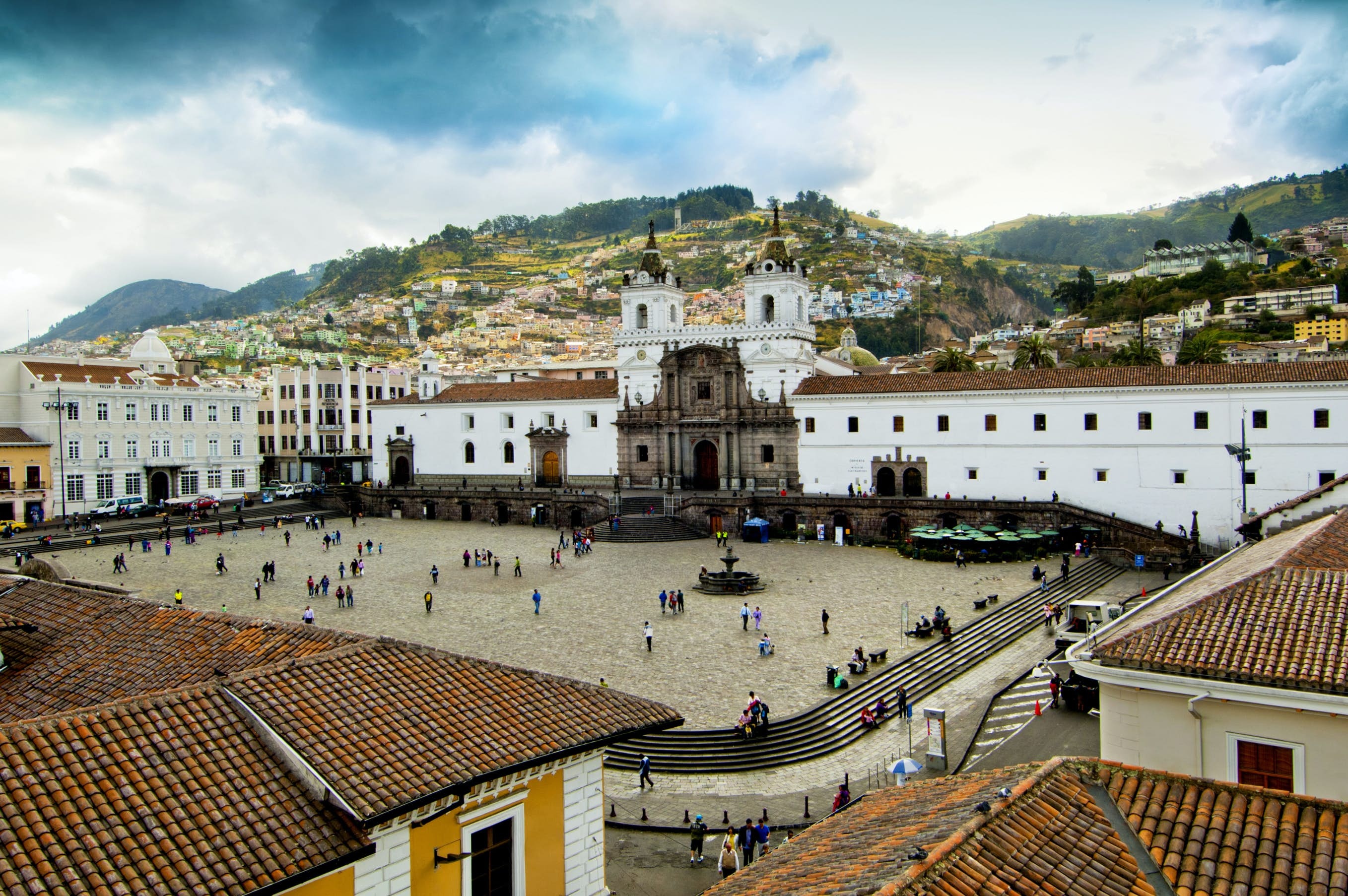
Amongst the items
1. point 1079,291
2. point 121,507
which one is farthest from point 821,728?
point 1079,291

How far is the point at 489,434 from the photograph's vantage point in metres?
57.8

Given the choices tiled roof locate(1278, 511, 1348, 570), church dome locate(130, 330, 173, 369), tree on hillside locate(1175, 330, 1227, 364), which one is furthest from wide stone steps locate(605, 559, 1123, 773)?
church dome locate(130, 330, 173, 369)

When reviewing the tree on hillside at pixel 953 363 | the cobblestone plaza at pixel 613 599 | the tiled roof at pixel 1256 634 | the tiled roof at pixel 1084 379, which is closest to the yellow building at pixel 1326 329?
the tree on hillside at pixel 953 363

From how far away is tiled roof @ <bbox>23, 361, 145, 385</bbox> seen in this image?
170 feet

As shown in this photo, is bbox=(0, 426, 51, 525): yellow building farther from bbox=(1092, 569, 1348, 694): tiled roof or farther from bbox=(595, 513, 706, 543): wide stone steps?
bbox=(1092, 569, 1348, 694): tiled roof

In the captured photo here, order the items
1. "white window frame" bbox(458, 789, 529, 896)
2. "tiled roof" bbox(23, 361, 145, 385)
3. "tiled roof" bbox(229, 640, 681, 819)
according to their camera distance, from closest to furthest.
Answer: "tiled roof" bbox(229, 640, 681, 819)
"white window frame" bbox(458, 789, 529, 896)
"tiled roof" bbox(23, 361, 145, 385)

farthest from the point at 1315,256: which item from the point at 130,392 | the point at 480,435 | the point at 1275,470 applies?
the point at 130,392

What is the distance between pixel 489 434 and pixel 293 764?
51143mm

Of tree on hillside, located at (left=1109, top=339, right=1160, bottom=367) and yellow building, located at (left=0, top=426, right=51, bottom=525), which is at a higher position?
tree on hillside, located at (left=1109, top=339, right=1160, bottom=367)

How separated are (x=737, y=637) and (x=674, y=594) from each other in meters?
3.62

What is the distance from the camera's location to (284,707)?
8.06 metres

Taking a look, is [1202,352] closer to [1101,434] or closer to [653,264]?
[1101,434]

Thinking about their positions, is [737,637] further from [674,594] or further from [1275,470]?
[1275,470]

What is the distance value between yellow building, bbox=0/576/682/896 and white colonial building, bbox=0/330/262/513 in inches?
1877
